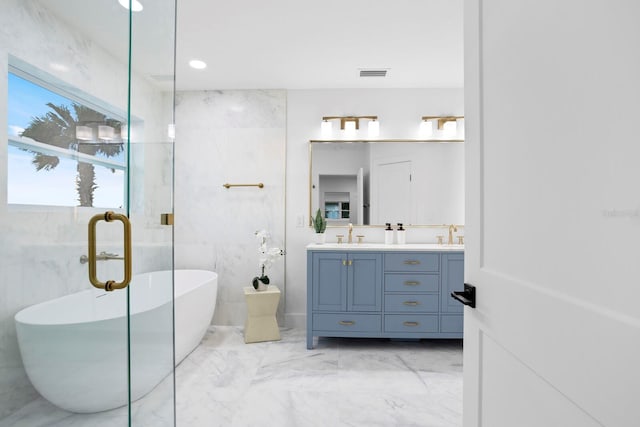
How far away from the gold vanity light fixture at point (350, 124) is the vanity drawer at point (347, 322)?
5.73 feet

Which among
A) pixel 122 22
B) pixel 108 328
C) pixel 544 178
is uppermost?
pixel 122 22

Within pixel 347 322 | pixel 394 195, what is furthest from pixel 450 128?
pixel 347 322

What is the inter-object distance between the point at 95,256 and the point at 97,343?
249mm

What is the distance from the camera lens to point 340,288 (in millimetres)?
2848

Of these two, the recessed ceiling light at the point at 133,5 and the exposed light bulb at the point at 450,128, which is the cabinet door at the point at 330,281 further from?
the recessed ceiling light at the point at 133,5

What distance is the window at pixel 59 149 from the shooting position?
0.75m

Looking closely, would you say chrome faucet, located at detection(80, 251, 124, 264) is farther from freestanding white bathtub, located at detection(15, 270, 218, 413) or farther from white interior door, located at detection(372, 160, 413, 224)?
white interior door, located at detection(372, 160, 413, 224)

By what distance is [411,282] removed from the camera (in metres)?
2.84

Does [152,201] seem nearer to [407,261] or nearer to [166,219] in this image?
[166,219]

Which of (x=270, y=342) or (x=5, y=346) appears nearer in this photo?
(x=5, y=346)

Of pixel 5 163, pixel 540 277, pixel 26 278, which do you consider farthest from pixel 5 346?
pixel 540 277

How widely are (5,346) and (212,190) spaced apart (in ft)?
9.20

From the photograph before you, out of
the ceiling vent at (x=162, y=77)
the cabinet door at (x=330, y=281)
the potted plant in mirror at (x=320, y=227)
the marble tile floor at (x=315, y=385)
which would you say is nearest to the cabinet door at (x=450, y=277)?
the marble tile floor at (x=315, y=385)

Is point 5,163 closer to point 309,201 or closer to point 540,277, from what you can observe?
point 540,277
